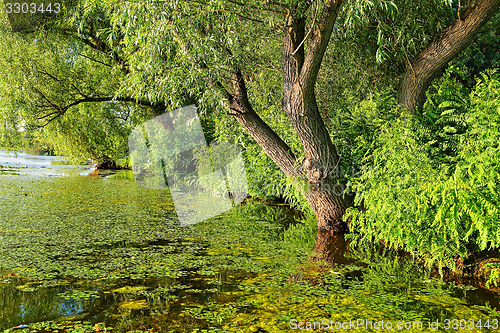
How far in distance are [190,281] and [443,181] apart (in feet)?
8.65

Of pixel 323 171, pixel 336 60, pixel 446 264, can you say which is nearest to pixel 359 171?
pixel 323 171

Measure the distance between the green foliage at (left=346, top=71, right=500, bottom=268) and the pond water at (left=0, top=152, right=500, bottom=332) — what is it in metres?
0.42

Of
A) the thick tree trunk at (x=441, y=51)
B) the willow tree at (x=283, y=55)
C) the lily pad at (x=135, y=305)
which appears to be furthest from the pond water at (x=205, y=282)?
the thick tree trunk at (x=441, y=51)

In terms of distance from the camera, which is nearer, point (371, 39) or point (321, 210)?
point (321, 210)

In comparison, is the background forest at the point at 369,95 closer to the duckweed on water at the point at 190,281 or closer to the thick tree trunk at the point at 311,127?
the thick tree trunk at the point at 311,127

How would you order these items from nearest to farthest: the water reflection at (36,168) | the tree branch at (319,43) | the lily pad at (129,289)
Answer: the lily pad at (129,289) < the tree branch at (319,43) < the water reflection at (36,168)

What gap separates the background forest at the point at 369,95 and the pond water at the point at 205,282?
1.96 feet

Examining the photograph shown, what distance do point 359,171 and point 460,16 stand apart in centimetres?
231

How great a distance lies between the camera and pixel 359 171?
5.10 meters

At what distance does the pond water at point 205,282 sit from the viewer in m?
2.61

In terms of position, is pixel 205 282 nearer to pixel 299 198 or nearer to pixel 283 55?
pixel 299 198

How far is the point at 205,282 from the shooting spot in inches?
133

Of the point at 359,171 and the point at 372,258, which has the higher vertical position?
the point at 359,171

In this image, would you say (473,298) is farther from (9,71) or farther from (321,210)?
(9,71)
